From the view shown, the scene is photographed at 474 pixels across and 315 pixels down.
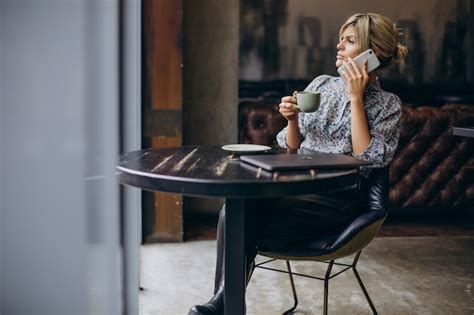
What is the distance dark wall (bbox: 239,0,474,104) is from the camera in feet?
14.1

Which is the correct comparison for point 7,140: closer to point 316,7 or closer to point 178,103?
point 178,103

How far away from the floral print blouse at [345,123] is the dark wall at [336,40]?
2.08 m

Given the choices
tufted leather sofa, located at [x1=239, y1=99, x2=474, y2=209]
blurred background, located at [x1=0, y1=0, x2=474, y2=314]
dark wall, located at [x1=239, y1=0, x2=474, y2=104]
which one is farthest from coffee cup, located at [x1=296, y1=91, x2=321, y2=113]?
dark wall, located at [x1=239, y1=0, x2=474, y2=104]

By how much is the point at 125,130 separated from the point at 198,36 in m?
1.93

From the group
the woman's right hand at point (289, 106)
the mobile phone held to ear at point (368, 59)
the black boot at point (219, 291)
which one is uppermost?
the mobile phone held to ear at point (368, 59)

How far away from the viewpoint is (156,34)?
364cm

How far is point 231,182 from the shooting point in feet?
4.51

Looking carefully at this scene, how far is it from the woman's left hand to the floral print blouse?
130 mm

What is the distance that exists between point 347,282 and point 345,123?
1071 mm

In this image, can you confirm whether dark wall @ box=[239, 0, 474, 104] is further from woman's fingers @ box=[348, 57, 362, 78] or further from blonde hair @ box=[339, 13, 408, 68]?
woman's fingers @ box=[348, 57, 362, 78]

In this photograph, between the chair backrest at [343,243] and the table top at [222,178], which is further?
the chair backrest at [343,243]

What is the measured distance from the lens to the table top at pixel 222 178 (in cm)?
138

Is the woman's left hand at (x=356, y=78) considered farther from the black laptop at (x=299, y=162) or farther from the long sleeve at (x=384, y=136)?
the black laptop at (x=299, y=162)

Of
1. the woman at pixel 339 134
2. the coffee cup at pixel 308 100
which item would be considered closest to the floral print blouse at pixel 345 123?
the woman at pixel 339 134
